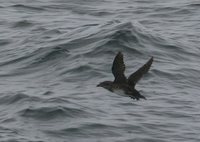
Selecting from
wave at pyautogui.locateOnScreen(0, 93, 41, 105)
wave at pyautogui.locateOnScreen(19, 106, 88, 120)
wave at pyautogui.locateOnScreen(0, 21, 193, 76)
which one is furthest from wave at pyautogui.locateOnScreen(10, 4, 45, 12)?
wave at pyautogui.locateOnScreen(19, 106, 88, 120)

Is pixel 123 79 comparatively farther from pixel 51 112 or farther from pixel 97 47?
pixel 97 47

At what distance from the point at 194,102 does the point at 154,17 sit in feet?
30.2

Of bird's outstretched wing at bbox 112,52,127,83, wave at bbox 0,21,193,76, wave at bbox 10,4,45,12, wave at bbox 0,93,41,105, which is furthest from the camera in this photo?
wave at bbox 10,4,45,12

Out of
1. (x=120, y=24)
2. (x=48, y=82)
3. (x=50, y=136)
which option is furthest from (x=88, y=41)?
(x=50, y=136)

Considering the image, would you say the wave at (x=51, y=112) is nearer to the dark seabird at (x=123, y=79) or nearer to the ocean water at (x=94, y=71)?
the ocean water at (x=94, y=71)

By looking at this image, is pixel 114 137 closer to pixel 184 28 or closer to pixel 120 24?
pixel 120 24

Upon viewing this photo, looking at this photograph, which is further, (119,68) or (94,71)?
(94,71)

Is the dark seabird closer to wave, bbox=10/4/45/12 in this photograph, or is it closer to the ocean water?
the ocean water

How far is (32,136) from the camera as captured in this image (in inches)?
677

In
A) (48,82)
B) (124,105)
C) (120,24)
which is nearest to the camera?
(124,105)

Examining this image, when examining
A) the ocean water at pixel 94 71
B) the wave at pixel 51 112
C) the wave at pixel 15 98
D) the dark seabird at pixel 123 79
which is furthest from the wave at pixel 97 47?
the dark seabird at pixel 123 79

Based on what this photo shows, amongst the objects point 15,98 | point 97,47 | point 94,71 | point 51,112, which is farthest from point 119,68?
point 97,47

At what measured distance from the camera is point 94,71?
21438 mm

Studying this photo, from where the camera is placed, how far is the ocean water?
702 inches
